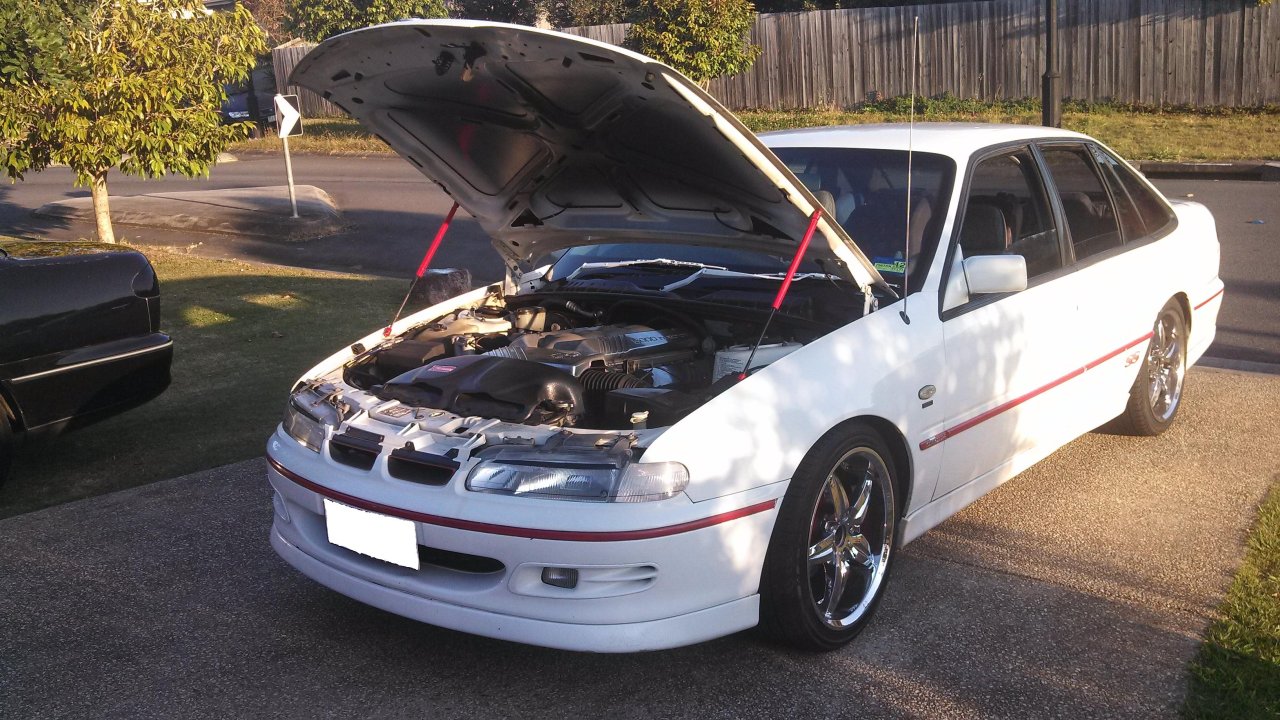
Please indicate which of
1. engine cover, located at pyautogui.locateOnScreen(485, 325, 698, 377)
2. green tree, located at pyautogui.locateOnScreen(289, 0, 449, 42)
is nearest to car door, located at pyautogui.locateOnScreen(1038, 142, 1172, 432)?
engine cover, located at pyautogui.locateOnScreen(485, 325, 698, 377)

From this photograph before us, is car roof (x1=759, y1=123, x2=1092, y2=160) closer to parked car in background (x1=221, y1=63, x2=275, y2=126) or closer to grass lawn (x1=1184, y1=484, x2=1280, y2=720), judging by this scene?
grass lawn (x1=1184, y1=484, x2=1280, y2=720)

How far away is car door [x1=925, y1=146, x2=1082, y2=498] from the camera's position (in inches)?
165

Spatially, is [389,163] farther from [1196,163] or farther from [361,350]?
[361,350]

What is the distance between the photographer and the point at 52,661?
3.76 meters

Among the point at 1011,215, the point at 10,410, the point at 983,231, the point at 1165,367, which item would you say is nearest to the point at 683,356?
the point at 983,231

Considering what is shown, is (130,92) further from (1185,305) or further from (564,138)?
(1185,305)

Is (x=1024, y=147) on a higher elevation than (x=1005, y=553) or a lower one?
higher

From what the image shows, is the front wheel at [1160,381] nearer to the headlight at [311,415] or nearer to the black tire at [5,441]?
the headlight at [311,415]

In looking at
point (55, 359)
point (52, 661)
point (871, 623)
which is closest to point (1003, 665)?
point (871, 623)

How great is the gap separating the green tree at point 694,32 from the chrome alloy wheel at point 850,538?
54.0ft

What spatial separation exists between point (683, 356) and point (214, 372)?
14.4 ft

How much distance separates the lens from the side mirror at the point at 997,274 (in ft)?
13.6

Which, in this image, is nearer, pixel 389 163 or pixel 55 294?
pixel 55 294

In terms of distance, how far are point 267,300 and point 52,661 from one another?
6.37 metres
